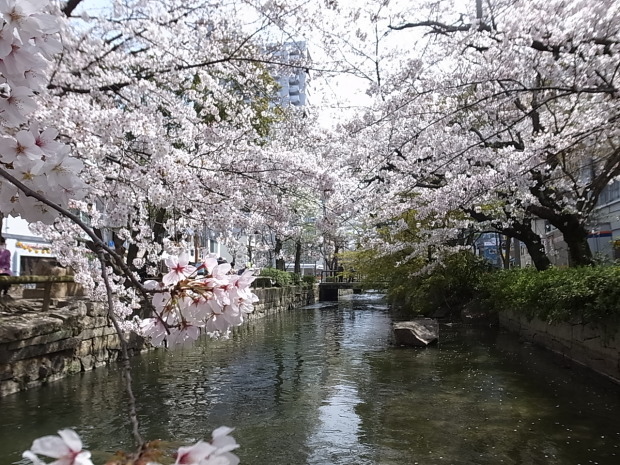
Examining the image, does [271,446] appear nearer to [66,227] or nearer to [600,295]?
[66,227]

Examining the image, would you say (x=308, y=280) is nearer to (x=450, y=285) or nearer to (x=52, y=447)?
(x=450, y=285)

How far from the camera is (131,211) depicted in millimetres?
6820

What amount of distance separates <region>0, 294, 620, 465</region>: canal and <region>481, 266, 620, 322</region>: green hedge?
88cm

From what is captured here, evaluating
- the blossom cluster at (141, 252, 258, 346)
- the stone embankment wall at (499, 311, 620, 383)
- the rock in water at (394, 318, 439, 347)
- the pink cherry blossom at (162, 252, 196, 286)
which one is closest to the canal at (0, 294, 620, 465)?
the stone embankment wall at (499, 311, 620, 383)

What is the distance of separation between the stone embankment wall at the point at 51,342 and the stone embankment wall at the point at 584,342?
7.70 m

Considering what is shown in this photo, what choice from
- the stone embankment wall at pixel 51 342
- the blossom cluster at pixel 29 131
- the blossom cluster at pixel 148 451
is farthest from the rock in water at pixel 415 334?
the blossom cluster at pixel 148 451

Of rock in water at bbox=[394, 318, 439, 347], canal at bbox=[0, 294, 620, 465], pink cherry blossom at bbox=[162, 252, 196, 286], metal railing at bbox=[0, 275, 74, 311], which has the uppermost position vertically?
metal railing at bbox=[0, 275, 74, 311]

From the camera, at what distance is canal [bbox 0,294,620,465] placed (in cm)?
465

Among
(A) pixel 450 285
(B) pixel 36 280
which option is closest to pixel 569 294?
(B) pixel 36 280

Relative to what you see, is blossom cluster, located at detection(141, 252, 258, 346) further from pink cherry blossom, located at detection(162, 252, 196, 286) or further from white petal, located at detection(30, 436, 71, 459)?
white petal, located at detection(30, 436, 71, 459)

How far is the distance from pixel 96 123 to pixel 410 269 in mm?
13650

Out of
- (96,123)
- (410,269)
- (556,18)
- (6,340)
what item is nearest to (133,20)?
(96,123)

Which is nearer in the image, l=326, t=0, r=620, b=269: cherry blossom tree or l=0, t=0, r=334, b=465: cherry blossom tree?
l=0, t=0, r=334, b=465: cherry blossom tree

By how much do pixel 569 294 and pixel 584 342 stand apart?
0.83 metres
